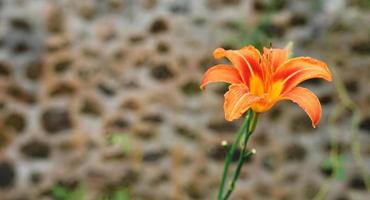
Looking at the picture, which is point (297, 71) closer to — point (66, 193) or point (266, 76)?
point (266, 76)

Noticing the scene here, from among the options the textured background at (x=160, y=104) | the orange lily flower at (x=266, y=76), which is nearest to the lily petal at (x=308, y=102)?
the orange lily flower at (x=266, y=76)

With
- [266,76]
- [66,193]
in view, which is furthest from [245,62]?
[66,193]

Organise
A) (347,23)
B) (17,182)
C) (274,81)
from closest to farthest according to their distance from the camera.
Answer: (274,81) < (17,182) < (347,23)

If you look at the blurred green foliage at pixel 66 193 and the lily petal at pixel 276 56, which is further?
the blurred green foliage at pixel 66 193

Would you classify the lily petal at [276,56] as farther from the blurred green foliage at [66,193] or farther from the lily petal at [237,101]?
the blurred green foliage at [66,193]

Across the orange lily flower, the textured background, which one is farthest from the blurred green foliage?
the orange lily flower

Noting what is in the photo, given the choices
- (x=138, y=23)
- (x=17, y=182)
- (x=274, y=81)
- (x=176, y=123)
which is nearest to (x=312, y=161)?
(x=176, y=123)

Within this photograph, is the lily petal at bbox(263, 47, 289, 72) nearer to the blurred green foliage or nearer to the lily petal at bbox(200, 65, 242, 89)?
the lily petal at bbox(200, 65, 242, 89)

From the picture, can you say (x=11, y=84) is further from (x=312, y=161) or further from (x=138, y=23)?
(x=312, y=161)
